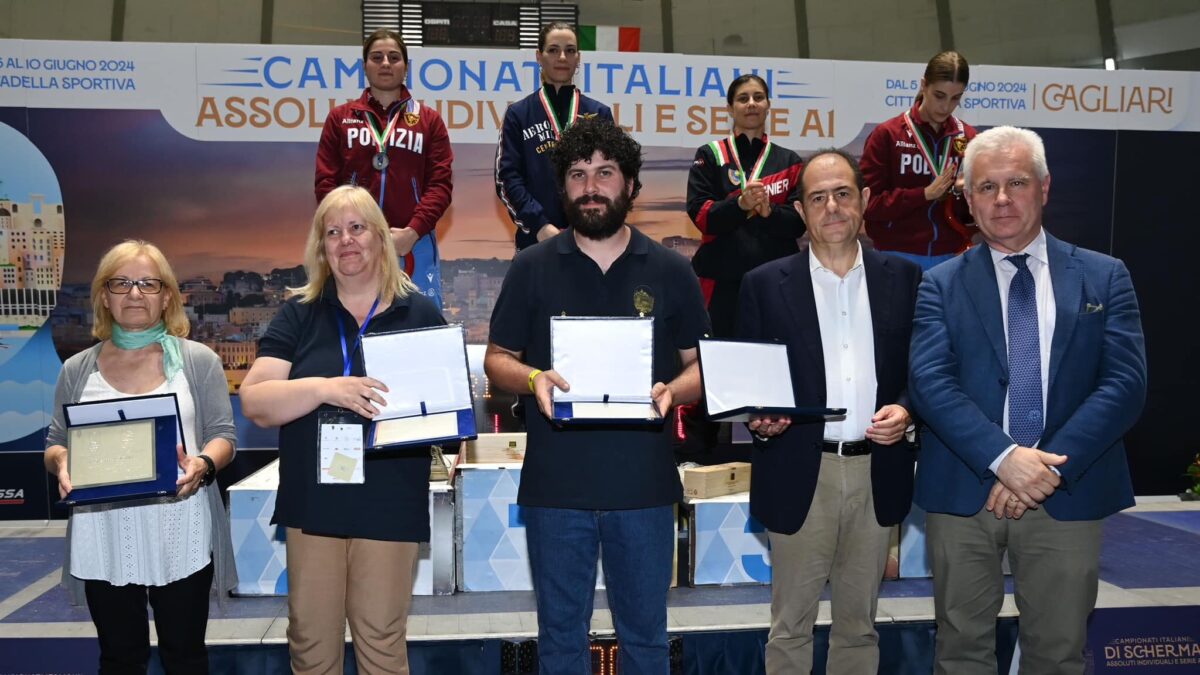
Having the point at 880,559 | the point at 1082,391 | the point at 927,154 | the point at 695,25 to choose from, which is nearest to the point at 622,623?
the point at 880,559

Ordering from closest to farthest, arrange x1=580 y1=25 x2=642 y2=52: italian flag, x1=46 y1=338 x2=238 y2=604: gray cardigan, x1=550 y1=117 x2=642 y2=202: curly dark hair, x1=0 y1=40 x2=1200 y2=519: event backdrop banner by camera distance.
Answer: x1=550 y1=117 x2=642 y2=202: curly dark hair < x1=46 y1=338 x2=238 y2=604: gray cardigan < x1=0 y1=40 x2=1200 y2=519: event backdrop banner < x1=580 y1=25 x2=642 y2=52: italian flag

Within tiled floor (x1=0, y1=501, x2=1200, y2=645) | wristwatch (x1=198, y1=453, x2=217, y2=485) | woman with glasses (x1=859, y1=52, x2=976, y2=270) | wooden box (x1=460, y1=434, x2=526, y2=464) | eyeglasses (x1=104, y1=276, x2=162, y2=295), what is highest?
woman with glasses (x1=859, y1=52, x2=976, y2=270)

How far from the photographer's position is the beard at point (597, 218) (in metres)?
2.50

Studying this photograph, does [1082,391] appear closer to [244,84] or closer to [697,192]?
[697,192]

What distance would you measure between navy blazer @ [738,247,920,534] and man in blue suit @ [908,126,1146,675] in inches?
3.5

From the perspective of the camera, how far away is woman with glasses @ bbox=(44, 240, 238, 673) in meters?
2.58

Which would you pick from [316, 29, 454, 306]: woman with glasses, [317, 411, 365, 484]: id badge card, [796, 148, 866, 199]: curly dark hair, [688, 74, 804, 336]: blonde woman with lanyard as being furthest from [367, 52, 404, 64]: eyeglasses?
[317, 411, 365, 484]: id badge card

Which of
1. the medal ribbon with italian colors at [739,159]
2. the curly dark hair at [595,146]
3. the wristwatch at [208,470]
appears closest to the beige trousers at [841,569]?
the curly dark hair at [595,146]

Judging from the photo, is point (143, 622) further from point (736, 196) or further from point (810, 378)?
point (736, 196)

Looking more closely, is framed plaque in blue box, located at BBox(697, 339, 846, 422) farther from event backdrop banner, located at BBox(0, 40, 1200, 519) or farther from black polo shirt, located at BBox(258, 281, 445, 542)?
event backdrop banner, located at BBox(0, 40, 1200, 519)

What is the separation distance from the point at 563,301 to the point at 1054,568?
1.63 metres

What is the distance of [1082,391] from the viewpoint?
8.22ft

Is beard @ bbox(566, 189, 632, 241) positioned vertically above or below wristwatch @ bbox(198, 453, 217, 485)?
above

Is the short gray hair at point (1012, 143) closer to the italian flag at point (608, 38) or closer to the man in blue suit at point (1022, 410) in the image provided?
the man in blue suit at point (1022, 410)
